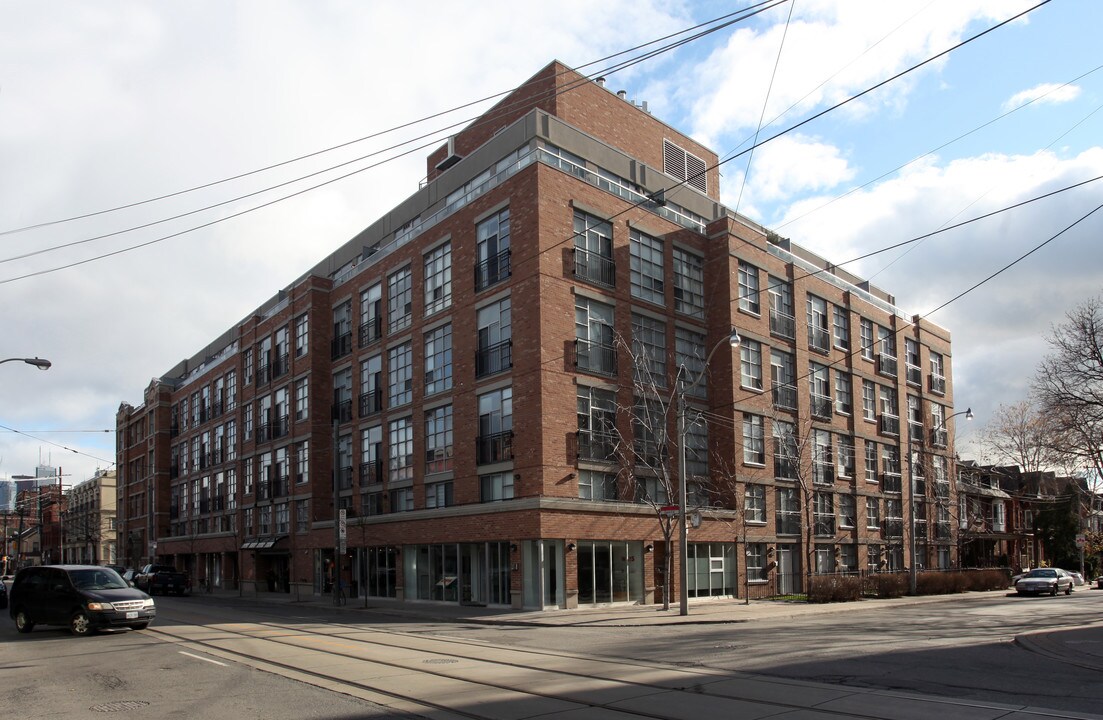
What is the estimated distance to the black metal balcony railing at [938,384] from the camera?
193 feet

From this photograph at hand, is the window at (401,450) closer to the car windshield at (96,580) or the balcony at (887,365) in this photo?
the car windshield at (96,580)

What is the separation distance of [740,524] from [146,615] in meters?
25.8

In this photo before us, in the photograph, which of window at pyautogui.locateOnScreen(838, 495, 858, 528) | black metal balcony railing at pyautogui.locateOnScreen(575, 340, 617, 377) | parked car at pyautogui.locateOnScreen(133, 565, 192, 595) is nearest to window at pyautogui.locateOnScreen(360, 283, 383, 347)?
black metal balcony railing at pyautogui.locateOnScreen(575, 340, 617, 377)

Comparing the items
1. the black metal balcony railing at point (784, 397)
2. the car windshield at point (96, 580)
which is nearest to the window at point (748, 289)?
the black metal balcony railing at point (784, 397)

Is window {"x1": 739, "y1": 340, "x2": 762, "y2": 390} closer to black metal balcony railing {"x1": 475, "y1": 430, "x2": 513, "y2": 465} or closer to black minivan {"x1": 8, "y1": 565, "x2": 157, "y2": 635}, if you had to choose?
black metal balcony railing {"x1": 475, "y1": 430, "x2": 513, "y2": 465}

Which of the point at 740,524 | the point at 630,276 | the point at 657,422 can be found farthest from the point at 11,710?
the point at 740,524

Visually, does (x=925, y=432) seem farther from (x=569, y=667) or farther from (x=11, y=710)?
(x=11, y=710)

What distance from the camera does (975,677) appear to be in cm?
1335

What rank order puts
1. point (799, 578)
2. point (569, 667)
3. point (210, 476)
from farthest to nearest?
point (210, 476)
point (799, 578)
point (569, 667)

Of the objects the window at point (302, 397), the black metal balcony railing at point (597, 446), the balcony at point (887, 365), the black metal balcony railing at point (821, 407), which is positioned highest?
the balcony at point (887, 365)

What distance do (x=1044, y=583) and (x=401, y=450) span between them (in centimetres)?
3161

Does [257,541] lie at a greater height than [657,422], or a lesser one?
lesser

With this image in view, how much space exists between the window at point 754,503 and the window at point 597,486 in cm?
847

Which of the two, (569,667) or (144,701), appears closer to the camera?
(144,701)
